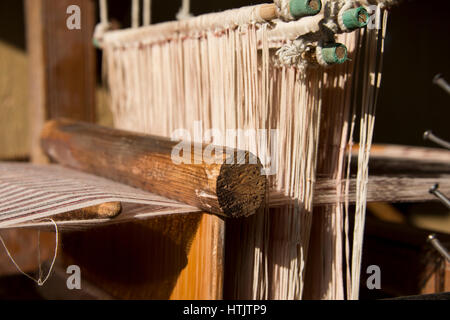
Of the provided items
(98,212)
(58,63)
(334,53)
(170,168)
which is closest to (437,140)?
(334,53)

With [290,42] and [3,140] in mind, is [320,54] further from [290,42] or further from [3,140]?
[3,140]

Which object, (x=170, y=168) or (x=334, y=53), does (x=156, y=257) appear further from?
(x=334, y=53)

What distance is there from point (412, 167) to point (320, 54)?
0.83 m

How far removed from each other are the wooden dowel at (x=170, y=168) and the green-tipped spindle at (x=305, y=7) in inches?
9.7

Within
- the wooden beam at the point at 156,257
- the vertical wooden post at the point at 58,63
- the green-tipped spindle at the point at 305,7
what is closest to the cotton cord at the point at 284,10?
the green-tipped spindle at the point at 305,7

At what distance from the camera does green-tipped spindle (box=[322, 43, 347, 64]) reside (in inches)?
34.4

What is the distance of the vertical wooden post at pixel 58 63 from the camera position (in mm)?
1918

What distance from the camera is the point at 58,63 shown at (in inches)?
76.5

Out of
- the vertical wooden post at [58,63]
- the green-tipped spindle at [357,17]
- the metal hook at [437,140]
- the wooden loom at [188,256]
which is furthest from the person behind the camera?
the vertical wooden post at [58,63]

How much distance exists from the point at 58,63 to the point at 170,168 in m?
1.13

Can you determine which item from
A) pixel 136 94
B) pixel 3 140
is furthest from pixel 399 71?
pixel 3 140

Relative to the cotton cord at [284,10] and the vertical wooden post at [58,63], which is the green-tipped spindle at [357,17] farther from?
the vertical wooden post at [58,63]

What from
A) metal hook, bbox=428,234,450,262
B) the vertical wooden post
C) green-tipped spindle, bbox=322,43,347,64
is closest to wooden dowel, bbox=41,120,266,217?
green-tipped spindle, bbox=322,43,347,64
